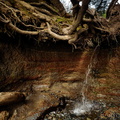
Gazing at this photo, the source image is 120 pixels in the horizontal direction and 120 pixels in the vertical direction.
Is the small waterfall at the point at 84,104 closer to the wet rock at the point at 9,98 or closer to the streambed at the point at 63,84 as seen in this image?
the streambed at the point at 63,84

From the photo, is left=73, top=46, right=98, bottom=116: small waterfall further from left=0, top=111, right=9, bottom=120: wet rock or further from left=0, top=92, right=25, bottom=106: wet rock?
left=0, top=111, right=9, bottom=120: wet rock

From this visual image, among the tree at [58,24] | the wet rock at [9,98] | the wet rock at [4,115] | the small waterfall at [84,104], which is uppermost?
the tree at [58,24]

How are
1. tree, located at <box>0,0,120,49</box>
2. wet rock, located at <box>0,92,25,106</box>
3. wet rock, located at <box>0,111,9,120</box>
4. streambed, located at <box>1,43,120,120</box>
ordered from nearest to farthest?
wet rock, located at <box>0,111,9,120</box> < wet rock, located at <box>0,92,25,106</box> < tree, located at <box>0,0,120,49</box> < streambed, located at <box>1,43,120,120</box>

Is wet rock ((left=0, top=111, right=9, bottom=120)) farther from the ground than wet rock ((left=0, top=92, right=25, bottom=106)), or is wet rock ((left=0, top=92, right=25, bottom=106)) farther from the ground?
wet rock ((left=0, top=92, right=25, bottom=106))

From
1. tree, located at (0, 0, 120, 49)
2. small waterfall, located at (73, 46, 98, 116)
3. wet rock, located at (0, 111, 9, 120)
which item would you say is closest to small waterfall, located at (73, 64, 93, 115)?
small waterfall, located at (73, 46, 98, 116)

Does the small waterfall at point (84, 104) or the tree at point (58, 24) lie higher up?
the tree at point (58, 24)

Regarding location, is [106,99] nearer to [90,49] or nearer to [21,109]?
[90,49]

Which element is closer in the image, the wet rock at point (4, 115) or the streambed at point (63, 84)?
the wet rock at point (4, 115)

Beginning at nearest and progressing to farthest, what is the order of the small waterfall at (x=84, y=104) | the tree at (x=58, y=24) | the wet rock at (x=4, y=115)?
the wet rock at (x=4, y=115) < the tree at (x=58, y=24) < the small waterfall at (x=84, y=104)

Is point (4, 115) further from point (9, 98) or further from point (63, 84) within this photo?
point (63, 84)

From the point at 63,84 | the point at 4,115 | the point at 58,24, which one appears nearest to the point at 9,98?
the point at 4,115

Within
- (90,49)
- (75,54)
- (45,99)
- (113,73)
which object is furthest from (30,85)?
(113,73)

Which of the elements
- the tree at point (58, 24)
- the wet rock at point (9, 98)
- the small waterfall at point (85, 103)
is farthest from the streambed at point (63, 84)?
the tree at point (58, 24)

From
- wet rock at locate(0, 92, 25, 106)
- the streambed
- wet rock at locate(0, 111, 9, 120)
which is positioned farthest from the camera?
the streambed
